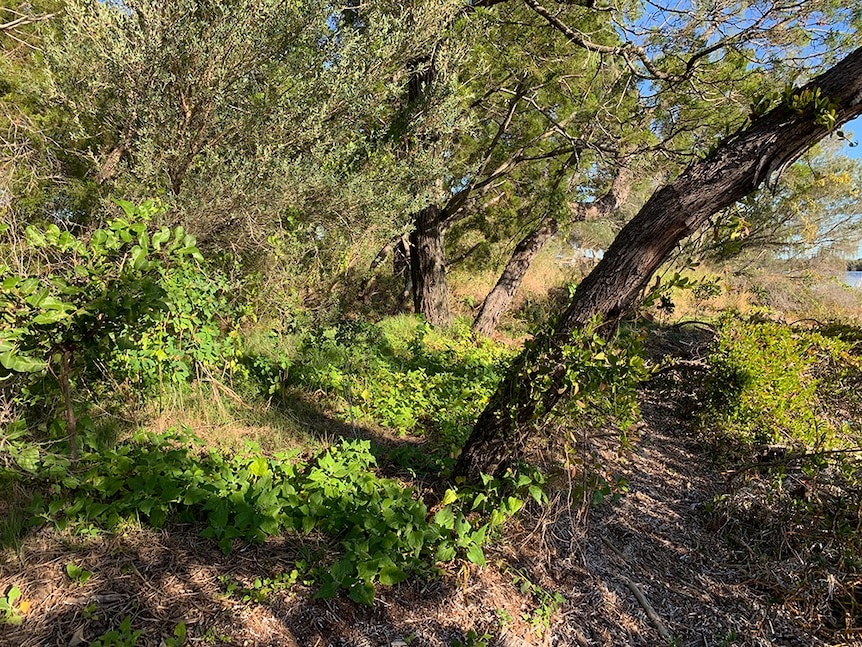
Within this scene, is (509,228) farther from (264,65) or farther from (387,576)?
(387,576)

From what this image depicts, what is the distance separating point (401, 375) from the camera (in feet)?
15.4

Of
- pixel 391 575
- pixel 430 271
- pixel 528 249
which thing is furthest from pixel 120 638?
pixel 528 249

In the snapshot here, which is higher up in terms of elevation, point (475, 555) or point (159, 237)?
point (159, 237)

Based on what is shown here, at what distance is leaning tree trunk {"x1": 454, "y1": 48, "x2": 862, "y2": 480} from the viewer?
200 cm

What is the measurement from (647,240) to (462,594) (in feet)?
6.44

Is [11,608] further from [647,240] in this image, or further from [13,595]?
[647,240]

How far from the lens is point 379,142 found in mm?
4949

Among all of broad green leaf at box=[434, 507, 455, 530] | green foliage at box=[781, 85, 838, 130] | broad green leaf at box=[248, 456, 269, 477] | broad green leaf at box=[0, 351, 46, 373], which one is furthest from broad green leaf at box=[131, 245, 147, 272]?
green foliage at box=[781, 85, 838, 130]

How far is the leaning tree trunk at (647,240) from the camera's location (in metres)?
2.00

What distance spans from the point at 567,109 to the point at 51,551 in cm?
727

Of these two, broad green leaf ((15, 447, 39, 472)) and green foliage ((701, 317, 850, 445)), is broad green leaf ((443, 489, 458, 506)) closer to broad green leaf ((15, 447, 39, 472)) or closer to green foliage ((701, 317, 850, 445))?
broad green leaf ((15, 447, 39, 472))

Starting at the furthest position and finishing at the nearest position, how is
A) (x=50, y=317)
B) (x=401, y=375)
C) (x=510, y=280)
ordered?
1. (x=510, y=280)
2. (x=401, y=375)
3. (x=50, y=317)

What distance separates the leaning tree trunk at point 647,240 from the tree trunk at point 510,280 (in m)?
4.66

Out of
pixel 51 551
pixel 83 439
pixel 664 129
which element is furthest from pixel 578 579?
pixel 664 129
